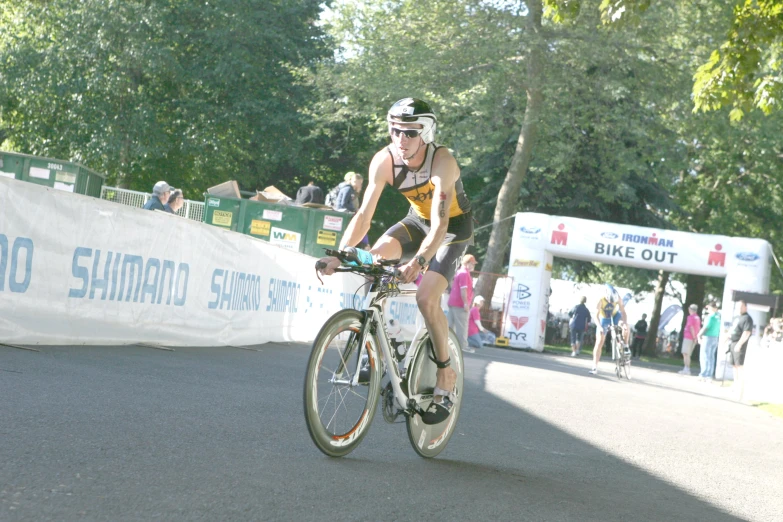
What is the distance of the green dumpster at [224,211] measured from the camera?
22.8m

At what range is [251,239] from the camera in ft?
45.4

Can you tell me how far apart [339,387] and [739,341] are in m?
17.2

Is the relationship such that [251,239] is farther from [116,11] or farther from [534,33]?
[116,11]

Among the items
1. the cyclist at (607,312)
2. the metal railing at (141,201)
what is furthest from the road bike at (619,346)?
the metal railing at (141,201)

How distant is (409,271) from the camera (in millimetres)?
5641

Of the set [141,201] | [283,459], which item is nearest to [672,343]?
[141,201]

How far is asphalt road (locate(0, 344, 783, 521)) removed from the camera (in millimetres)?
4336

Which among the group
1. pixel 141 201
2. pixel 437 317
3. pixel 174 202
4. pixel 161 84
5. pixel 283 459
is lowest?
pixel 283 459

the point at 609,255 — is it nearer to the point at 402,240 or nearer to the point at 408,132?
the point at 402,240

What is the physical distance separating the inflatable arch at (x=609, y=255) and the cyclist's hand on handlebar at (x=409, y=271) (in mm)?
25633

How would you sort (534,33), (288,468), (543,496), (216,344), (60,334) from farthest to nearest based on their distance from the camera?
(534,33) < (216,344) < (60,334) < (543,496) < (288,468)

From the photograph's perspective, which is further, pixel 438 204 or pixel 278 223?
pixel 278 223

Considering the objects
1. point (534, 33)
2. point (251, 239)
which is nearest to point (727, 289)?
point (534, 33)

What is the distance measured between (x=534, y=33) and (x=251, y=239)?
2055 cm
